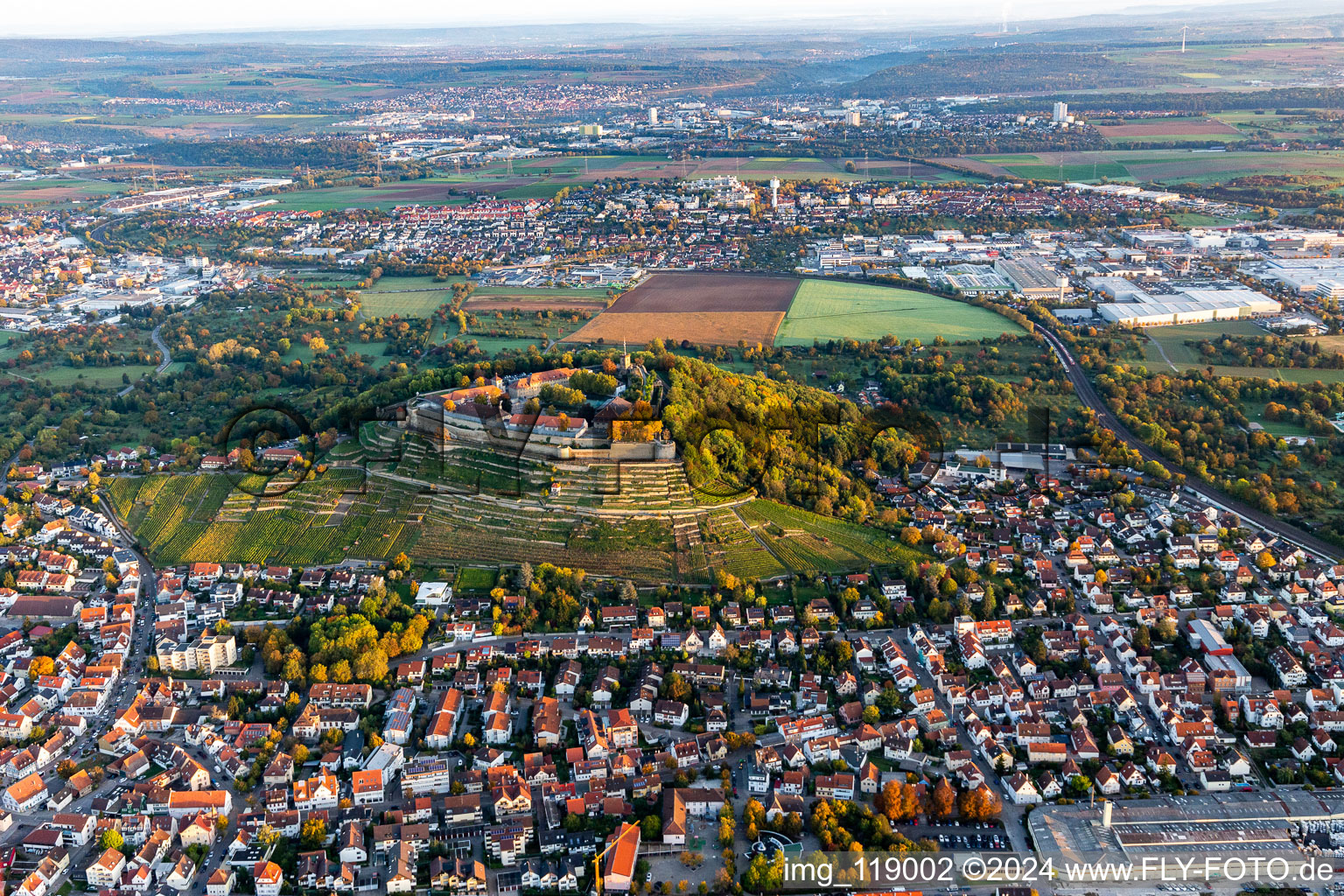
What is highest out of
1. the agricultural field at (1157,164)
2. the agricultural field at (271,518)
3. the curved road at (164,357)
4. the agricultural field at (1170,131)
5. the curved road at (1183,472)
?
the agricultural field at (1170,131)

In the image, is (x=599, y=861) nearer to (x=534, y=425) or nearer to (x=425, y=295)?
(x=534, y=425)

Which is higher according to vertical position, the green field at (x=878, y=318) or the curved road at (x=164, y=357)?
the curved road at (x=164, y=357)

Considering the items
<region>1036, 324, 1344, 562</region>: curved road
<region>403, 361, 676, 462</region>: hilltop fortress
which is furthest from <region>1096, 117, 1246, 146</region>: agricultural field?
<region>403, 361, 676, 462</region>: hilltop fortress

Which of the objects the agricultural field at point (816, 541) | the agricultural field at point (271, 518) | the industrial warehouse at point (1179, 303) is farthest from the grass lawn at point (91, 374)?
the industrial warehouse at point (1179, 303)

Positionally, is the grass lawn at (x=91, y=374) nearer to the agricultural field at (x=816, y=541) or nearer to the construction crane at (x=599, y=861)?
the agricultural field at (x=816, y=541)

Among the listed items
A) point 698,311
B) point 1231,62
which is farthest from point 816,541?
point 1231,62

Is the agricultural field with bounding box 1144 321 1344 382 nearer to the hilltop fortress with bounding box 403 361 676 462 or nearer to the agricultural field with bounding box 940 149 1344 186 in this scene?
the hilltop fortress with bounding box 403 361 676 462

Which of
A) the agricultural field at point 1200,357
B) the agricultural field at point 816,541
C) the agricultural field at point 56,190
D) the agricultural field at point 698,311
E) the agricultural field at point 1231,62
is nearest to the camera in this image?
the agricultural field at point 816,541
